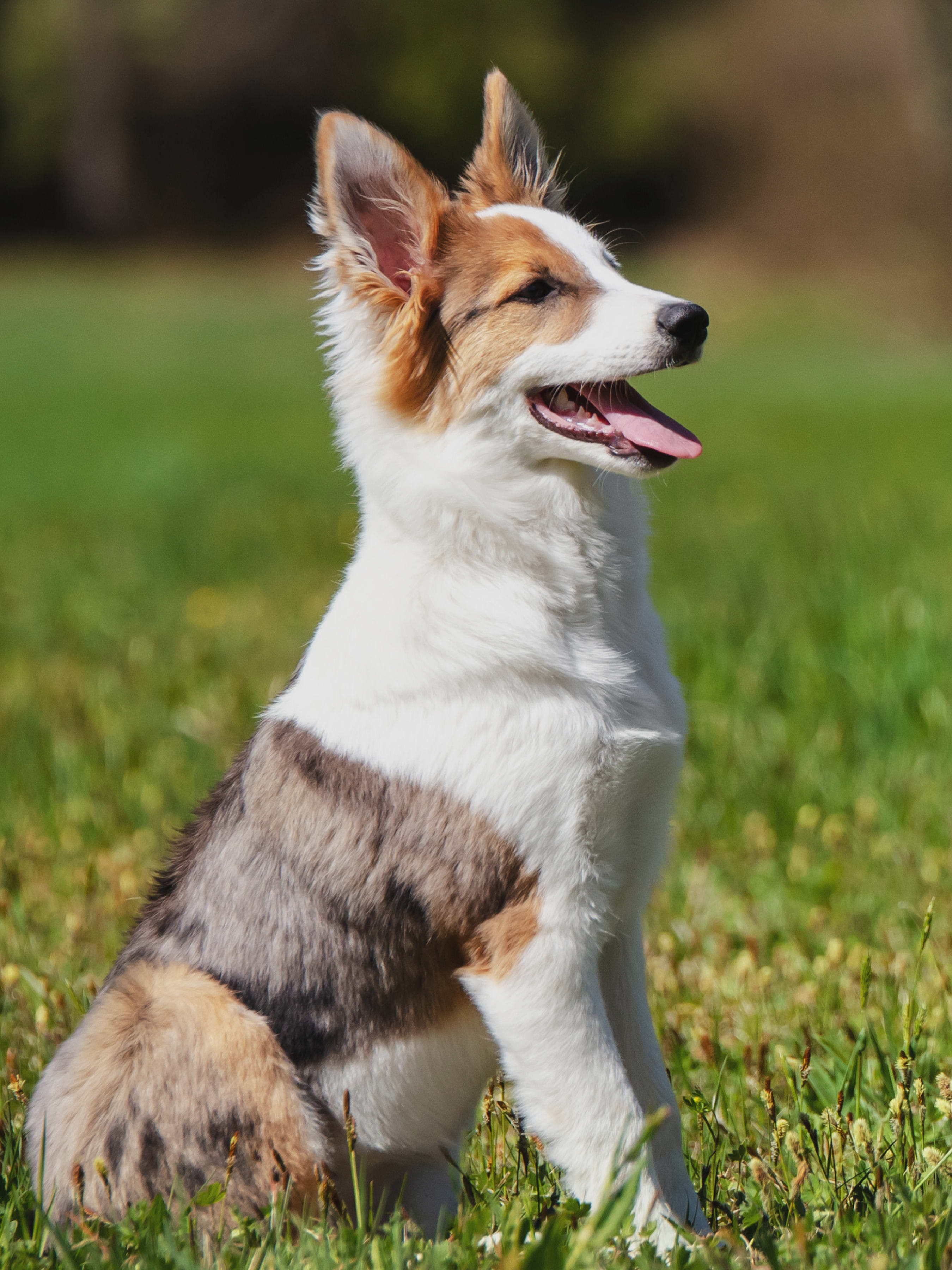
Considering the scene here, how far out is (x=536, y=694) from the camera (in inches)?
99.0

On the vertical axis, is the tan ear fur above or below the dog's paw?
above

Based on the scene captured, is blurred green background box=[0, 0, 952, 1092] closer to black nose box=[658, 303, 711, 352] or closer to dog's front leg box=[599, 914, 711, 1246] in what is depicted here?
black nose box=[658, 303, 711, 352]

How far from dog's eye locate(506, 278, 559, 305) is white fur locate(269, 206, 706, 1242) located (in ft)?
0.34

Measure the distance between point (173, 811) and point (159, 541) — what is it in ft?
14.6

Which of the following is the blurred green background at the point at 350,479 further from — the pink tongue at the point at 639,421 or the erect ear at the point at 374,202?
the erect ear at the point at 374,202

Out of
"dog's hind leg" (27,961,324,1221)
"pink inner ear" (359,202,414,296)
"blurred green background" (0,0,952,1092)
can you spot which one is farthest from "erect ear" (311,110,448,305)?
"dog's hind leg" (27,961,324,1221)

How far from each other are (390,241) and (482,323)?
0.29 metres

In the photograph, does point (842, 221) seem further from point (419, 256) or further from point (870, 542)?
point (419, 256)

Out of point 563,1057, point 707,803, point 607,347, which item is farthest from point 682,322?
point 707,803

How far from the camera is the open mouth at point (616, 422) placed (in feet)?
8.45

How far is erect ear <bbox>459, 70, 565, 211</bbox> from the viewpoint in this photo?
299 centimetres

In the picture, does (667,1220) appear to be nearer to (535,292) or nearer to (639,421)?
(639,421)

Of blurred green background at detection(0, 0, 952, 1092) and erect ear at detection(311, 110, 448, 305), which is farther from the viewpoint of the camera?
blurred green background at detection(0, 0, 952, 1092)

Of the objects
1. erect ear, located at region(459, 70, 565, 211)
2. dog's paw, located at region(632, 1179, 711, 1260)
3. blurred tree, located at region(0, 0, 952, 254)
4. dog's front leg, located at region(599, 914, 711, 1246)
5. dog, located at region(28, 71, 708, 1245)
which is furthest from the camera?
blurred tree, located at region(0, 0, 952, 254)
